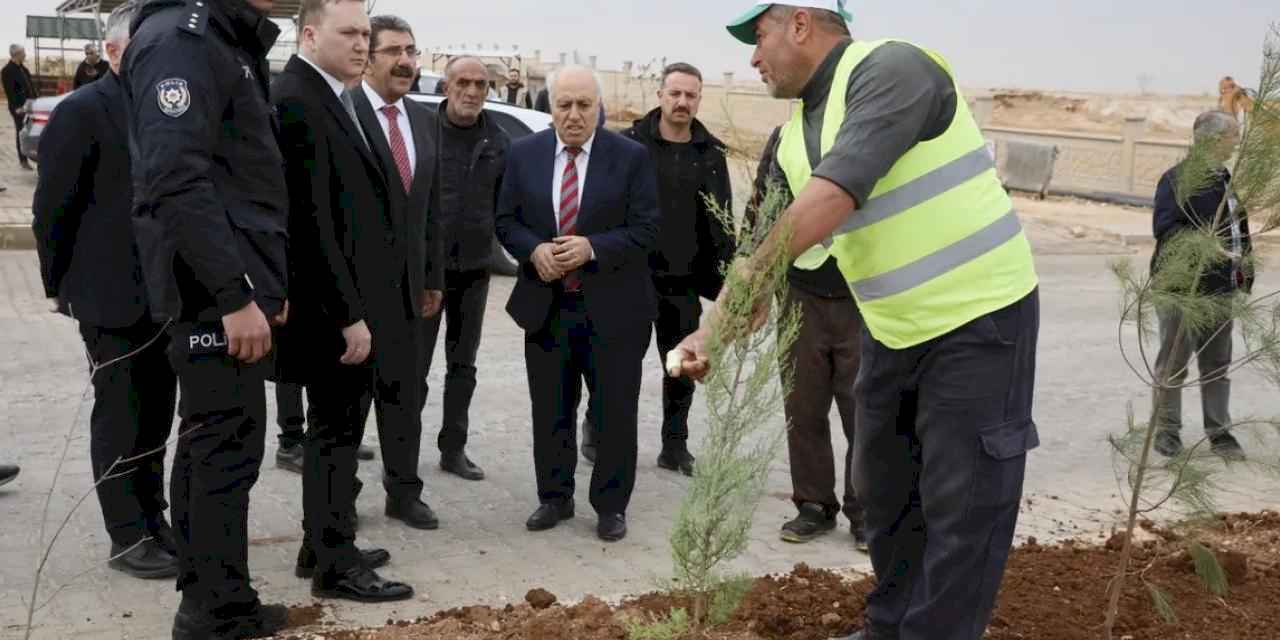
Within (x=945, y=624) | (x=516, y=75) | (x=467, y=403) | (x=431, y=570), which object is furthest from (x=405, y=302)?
(x=516, y=75)

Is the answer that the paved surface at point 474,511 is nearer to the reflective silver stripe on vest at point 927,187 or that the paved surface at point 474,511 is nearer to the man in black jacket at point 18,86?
the reflective silver stripe on vest at point 927,187

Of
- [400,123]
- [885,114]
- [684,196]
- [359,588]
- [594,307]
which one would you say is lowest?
[359,588]

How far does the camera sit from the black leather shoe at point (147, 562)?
5.29 m

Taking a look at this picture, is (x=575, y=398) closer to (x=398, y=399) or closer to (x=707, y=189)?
(x=398, y=399)

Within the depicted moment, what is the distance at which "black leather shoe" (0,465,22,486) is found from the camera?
20.6ft

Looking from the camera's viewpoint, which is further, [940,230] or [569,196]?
[569,196]

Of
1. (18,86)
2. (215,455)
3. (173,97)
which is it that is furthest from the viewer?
(18,86)

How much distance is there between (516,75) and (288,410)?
49.8 ft

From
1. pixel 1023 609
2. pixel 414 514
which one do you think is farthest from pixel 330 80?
pixel 1023 609

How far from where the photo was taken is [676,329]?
715cm

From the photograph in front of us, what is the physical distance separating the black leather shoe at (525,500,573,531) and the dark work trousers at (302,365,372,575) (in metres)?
1.19

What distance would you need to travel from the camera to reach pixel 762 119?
32750 mm

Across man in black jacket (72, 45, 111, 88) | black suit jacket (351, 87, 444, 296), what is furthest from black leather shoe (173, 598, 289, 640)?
man in black jacket (72, 45, 111, 88)

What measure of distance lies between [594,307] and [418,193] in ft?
2.93
